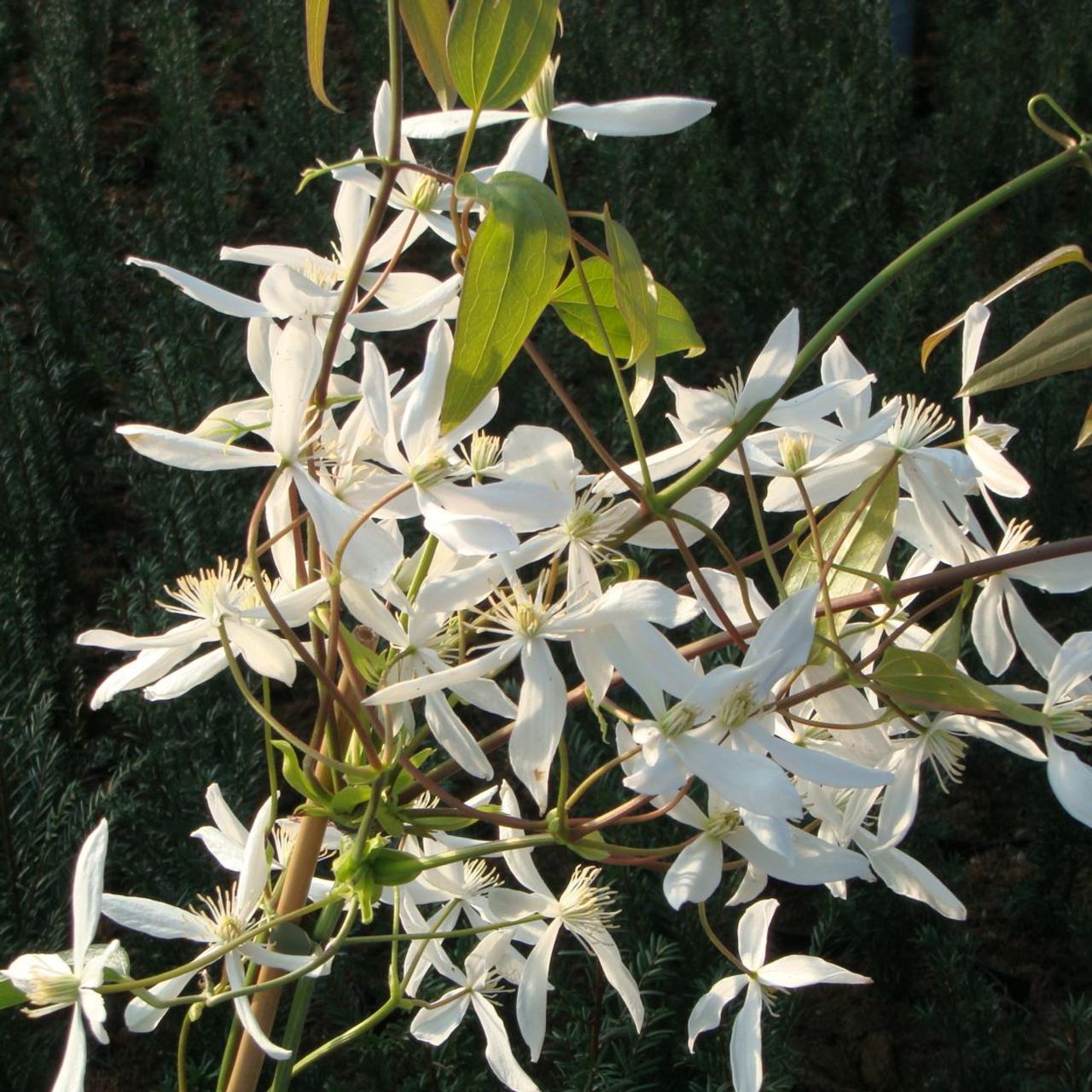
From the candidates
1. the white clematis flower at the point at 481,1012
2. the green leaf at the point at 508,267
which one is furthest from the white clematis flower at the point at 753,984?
the green leaf at the point at 508,267

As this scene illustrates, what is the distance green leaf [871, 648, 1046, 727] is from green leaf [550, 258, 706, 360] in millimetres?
153

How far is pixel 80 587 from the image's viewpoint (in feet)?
6.00

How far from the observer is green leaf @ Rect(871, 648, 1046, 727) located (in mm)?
468

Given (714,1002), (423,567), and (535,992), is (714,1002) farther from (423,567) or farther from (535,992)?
(423,567)

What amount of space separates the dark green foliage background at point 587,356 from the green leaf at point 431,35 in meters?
0.87

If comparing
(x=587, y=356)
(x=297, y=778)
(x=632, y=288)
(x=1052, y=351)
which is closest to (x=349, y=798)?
(x=297, y=778)

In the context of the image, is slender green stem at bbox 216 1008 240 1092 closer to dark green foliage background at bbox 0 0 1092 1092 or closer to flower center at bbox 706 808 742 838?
flower center at bbox 706 808 742 838

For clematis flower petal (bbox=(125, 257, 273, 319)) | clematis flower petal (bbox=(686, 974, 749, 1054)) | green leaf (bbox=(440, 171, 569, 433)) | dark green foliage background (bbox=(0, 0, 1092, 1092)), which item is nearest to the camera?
green leaf (bbox=(440, 171, 569, 433))

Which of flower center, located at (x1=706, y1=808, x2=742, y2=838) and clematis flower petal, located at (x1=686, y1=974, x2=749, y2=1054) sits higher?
flower center, located at (x1=706, y1=808, x2=742, y2=838)

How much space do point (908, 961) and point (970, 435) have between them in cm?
110

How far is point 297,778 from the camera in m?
0.50

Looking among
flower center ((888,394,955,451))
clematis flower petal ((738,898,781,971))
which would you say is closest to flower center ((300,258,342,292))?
flower center ((888,394,955,451))

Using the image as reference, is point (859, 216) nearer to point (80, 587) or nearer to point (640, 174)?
point (640, 174)

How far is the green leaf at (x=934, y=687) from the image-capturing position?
468mm
